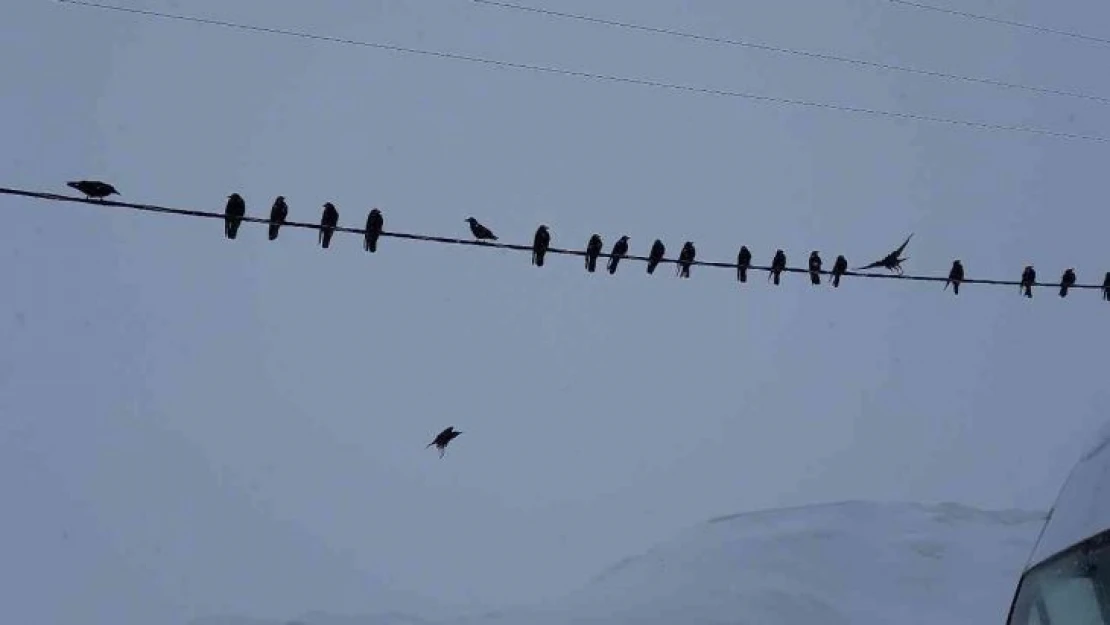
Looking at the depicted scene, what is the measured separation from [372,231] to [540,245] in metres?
1.98

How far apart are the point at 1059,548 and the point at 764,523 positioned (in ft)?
359

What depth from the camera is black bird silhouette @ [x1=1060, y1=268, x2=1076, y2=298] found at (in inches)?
504

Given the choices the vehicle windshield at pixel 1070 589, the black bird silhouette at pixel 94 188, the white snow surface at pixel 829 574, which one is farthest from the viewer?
the white snow surface at pixel 829 574

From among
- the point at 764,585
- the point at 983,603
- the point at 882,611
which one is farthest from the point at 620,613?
the point at 983,603

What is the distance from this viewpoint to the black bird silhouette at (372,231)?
32.2 feet

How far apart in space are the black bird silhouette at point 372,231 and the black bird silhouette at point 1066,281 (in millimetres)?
7047

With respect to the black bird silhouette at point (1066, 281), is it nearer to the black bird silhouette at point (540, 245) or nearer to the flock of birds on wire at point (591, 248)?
the flock of birds on wire at point (591, 248)

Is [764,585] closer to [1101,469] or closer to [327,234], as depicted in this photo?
[327,234]

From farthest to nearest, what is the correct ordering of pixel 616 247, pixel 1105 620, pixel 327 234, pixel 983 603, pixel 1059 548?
pixel 983 603
pixel 616 247
pixel 327 234
pixel 1059 548
pixel 1105 620

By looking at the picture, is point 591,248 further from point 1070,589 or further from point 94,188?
point 1070,589

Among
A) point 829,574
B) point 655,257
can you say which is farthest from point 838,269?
point 829,574

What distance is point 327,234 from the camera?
407 inches

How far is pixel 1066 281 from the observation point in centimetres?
1352

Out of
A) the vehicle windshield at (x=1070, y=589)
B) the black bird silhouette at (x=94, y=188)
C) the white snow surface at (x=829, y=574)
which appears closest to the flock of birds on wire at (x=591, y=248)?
the black bird silhouette at (x=94, y=188)
